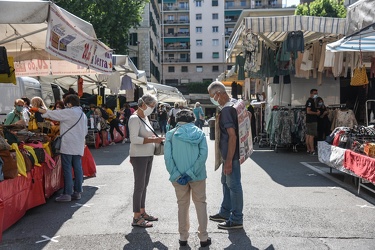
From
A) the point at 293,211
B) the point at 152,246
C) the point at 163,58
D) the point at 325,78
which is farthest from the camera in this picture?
the point at 163,58

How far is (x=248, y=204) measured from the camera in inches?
290

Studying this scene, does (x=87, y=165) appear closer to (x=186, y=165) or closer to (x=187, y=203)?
(x=187, y=203)

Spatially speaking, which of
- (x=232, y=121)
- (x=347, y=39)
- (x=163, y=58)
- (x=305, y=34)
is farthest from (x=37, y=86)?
(x=163, y=58)

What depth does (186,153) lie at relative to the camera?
504 cm

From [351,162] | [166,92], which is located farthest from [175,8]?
[351,162]

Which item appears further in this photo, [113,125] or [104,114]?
[113,125]

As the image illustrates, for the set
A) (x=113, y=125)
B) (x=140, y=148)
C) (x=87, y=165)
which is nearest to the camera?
(x=140, y=148)

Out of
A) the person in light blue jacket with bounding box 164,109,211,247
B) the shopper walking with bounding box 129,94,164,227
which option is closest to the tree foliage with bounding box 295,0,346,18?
the shopper walking with bounding box 129,94,164,227

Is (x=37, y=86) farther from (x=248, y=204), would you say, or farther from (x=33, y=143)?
(x=248, y=204)

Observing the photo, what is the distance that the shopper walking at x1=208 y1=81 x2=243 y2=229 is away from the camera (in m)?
5.68

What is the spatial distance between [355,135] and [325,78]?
7.11 metres

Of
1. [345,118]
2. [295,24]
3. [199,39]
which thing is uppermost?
[199,39]

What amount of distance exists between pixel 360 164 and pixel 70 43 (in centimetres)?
492

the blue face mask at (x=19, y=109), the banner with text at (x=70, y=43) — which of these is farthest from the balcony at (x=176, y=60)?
the banner with text at (x=70, y=43)
